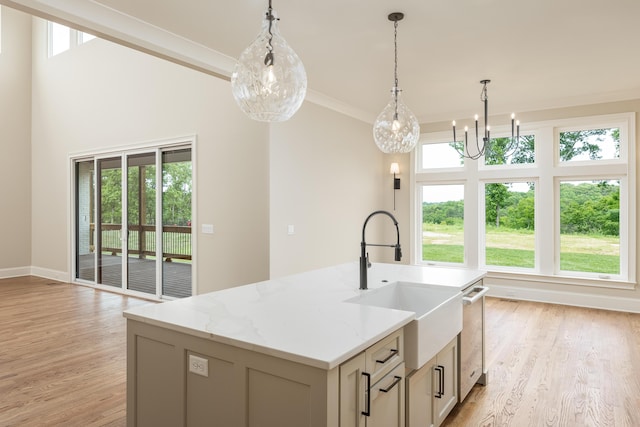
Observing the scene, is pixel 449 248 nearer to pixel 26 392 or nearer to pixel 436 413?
pixel 436 413

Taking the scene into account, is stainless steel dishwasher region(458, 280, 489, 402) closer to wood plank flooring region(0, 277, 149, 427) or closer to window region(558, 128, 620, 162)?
wood plank flooring region(0, 277, 149, 427)

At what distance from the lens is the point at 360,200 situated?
20.8 feet

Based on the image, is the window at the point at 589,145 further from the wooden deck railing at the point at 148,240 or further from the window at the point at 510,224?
the wooden deck railing at the point at 148,240

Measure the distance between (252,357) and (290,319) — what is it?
12.4 inches

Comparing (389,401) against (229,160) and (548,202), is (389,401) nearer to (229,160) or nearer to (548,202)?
(229,160)

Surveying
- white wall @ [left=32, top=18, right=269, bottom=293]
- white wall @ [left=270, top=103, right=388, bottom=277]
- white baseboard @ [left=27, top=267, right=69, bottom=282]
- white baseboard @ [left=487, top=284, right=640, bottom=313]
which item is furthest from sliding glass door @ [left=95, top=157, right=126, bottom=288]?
white baseboard @ [left=487, top=284, right=640, bottom=313]

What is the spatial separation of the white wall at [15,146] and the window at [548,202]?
752cm

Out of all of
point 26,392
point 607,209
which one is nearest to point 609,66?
point 607,209

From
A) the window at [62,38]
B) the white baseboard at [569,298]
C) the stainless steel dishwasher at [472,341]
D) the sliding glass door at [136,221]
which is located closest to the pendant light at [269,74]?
the stainless steel dishwasher at [472,341]

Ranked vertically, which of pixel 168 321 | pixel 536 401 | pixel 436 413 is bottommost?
pixel 536 401

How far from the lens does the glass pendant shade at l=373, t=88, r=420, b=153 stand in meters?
3.33

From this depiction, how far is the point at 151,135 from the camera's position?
588cm

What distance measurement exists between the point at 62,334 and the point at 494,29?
511 centimetres

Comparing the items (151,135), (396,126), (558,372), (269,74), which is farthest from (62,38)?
(558,372)
